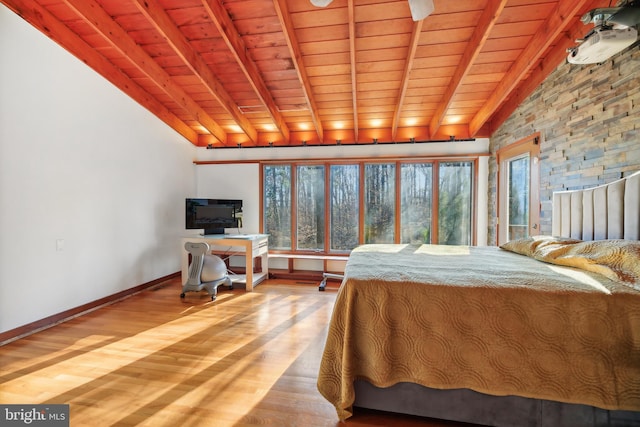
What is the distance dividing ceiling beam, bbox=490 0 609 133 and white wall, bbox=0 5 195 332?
486 centimetres

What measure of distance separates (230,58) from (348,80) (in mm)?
1406

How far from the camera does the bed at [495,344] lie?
124 cm

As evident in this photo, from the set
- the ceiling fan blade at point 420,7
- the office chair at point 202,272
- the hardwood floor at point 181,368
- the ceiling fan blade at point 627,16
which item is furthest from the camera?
the office chair at point 202,272

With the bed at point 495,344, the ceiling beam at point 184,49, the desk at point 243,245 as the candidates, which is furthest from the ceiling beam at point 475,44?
the desk at point 243,245

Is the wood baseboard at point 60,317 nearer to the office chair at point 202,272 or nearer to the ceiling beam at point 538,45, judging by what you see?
the office chair at point 202,272

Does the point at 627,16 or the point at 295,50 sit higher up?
the point at 295,50

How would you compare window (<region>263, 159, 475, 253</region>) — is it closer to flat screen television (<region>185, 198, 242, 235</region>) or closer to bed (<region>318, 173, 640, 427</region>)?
flat screen television (<region>185, 198, 242, 235</region>)

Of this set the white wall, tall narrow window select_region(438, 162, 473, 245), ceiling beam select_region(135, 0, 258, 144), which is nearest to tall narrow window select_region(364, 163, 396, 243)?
tall narrow window select_region(438, 162, 473, 245)

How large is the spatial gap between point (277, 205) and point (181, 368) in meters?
3.11

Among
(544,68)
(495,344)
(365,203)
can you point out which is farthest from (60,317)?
(544,68)

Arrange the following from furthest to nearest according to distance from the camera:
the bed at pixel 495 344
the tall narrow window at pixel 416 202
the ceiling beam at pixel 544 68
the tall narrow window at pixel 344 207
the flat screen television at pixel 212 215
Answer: the tall narrow window at pixel 344 207 < the tall narrow window at pixel 416 202 < the flat screen television at pixel 212 215 < the ceiling beam at pixel 544 68 < the bed at pixel 495 344

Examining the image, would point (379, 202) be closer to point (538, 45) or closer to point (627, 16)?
point (538, 45)

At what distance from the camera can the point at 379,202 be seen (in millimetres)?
4508

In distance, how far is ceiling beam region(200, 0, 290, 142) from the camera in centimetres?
242
